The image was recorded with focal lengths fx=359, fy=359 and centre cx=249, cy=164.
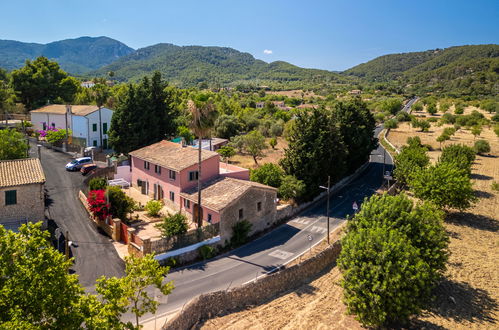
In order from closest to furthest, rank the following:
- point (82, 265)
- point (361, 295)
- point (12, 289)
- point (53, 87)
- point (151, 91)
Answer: point (12, 289) → point (361, 295) → point (82, 265) → point (151, 91) → point (53, 87)

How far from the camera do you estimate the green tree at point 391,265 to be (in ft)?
70.4

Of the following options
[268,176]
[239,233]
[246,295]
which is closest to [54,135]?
[268,176]

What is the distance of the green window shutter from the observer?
29438mm

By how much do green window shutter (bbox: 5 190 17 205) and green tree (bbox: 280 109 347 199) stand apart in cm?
2859

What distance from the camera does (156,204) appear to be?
36.8 meters

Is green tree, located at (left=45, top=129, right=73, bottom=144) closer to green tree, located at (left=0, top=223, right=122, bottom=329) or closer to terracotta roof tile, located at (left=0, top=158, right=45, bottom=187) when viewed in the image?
terracotta roof tile, located at (left=0, top=158, right=45, bottom=187)

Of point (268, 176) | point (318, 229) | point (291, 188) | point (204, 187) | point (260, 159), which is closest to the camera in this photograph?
point (204, 187)

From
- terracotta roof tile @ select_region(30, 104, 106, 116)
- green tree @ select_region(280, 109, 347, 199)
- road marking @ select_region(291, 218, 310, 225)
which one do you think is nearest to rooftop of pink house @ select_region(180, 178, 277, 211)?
road marking @ select_region(291, 218, 310, 225)

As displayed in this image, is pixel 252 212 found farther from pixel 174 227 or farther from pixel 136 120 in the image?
pixel 136 120

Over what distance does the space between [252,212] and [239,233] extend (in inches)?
115

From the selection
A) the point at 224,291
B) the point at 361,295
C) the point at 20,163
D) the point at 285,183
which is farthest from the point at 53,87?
the point at 361,295

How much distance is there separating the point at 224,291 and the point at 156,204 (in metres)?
15.7

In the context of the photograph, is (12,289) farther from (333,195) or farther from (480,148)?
(480,148)

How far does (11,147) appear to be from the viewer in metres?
40.5
